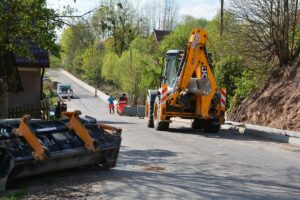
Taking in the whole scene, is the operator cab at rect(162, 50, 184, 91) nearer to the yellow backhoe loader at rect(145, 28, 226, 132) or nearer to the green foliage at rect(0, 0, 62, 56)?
the yellow backhoe loader at rect(145, 28, 226, 132)

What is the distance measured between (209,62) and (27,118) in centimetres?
1133

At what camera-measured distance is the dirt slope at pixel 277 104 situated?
19016 mm

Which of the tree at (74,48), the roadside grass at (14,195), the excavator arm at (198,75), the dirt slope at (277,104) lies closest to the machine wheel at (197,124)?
the excavator arm at (198,75)

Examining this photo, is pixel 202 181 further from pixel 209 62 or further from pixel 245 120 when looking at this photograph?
pixel 245 120

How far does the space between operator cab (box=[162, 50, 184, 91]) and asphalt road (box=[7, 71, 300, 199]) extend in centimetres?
638

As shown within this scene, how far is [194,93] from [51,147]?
1045 centimetres

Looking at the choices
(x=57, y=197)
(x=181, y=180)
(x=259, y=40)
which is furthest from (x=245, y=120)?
(x=57, y=197)

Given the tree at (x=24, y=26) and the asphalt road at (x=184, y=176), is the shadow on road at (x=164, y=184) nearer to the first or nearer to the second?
the asphalt road at (x=184, y=176)

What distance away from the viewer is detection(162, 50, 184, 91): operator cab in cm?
1972

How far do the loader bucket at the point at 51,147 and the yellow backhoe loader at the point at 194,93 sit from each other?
860 centimetres

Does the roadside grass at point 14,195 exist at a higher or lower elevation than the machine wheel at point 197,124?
lower

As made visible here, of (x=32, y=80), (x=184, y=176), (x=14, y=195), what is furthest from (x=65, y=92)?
(x=14, y=195)

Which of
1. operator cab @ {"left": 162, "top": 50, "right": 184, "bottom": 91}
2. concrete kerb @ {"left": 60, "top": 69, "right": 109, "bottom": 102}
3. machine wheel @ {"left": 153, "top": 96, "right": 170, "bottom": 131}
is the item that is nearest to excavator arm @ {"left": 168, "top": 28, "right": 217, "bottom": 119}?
operator cab @ {"left": 162, "top": 50, "right": 184, "bottom": 91}

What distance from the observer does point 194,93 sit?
18281 millimetres
